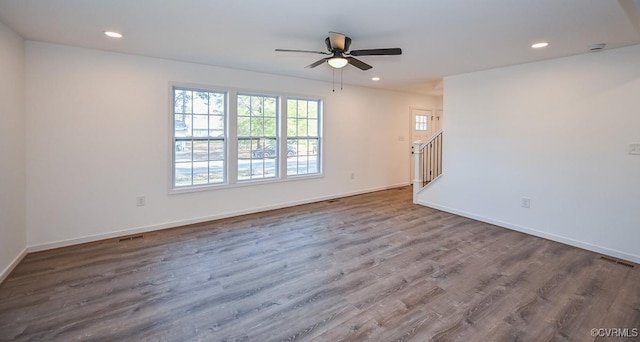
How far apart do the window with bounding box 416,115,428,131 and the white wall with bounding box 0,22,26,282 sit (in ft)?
24.2

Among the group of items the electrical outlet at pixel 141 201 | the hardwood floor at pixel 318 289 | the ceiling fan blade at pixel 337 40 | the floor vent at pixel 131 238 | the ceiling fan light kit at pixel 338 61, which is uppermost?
the ceiling fan blade at pixel 337 40

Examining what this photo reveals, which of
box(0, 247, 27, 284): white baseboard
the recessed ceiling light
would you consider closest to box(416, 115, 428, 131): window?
the recessed ceiling light

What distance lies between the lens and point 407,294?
8.51ft

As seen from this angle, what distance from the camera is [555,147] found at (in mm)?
3947

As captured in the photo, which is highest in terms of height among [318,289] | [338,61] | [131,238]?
[338,61]

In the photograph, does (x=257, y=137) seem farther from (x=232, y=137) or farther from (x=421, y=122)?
(x=421, y=122)

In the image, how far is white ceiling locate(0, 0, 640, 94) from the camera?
8.05 ft

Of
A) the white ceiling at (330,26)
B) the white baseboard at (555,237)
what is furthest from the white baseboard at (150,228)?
the white baseboard at (555,237)

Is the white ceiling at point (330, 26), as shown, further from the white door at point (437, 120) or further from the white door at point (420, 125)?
the white door at point (437, 120)

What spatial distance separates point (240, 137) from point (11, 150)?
8.81 feet

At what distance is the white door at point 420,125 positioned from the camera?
25.3 feet

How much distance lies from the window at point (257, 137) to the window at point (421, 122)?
4.14m

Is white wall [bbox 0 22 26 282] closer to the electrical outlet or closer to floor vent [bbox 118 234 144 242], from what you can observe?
floor vent [bbox 118 234 144 242]

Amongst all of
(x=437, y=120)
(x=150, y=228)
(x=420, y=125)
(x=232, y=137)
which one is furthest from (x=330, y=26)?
(x=437, y=120)
